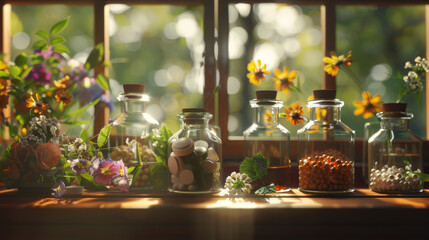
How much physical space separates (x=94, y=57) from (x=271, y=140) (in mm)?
663

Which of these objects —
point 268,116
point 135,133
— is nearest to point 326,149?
point 268,116

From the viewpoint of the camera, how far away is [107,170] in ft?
3.64

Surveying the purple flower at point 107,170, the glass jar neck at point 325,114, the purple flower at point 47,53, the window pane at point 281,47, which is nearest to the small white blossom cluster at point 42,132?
the purple flower at point 107,170

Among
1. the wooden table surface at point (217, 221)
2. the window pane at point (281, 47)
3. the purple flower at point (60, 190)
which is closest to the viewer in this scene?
the wooden table surface at point (217, 221)

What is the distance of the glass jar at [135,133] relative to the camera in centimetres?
119

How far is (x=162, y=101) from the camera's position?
616 cm

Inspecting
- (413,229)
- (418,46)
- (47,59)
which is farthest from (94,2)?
(418,46)

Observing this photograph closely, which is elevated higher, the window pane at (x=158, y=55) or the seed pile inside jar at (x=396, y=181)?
the window pane at (x=158, y=55)

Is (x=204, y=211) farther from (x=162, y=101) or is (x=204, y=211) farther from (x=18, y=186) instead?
(x=162, y=101)

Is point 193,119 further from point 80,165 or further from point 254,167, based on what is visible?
point 80,165

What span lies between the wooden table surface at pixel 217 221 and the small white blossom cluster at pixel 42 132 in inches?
8.6

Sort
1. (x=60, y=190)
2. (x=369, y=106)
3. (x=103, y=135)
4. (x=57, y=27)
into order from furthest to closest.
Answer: (x=57, y=27), (x=369, y=106), (x=103, y=135), (x=60, y=190)

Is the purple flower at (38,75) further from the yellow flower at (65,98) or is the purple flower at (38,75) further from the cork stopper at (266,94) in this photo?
the cork stopper at (266,94)

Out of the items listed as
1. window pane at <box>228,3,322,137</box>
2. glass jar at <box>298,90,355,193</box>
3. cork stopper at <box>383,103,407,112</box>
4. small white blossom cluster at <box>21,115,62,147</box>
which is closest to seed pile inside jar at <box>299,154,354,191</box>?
glass jar at <box>298,90,355,193</box>
